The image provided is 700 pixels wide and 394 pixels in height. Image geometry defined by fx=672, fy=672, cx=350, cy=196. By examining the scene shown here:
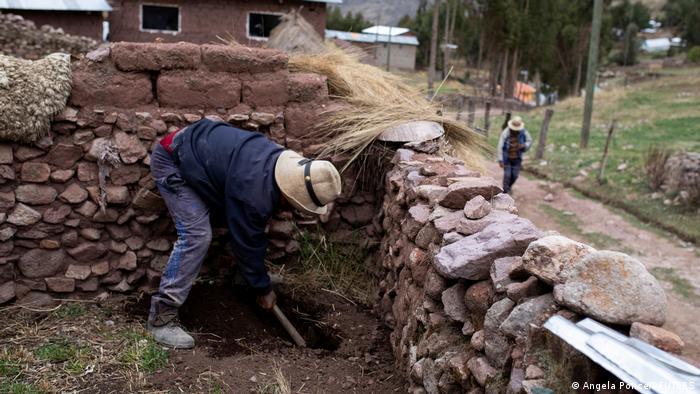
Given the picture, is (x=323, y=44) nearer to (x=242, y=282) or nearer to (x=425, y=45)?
(x=242, y=282)

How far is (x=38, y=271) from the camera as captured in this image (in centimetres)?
414

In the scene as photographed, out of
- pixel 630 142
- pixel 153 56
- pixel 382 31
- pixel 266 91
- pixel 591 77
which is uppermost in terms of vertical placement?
pixel 382 31

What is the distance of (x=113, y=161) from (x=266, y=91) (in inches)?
42.7

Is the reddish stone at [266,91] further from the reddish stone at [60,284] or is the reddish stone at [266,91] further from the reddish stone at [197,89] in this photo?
the reddish stone at [60,284]

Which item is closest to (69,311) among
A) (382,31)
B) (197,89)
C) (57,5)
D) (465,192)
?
(197,89)

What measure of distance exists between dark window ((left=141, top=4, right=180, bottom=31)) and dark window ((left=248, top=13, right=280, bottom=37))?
1725mm

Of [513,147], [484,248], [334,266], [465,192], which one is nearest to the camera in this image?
[484,248]

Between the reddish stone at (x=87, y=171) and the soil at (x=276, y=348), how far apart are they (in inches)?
33.4

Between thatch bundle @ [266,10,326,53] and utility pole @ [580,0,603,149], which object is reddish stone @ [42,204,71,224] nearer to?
thatch bundle @ [266,10,326,53]

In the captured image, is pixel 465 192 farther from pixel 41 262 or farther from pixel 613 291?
pixel 41 262

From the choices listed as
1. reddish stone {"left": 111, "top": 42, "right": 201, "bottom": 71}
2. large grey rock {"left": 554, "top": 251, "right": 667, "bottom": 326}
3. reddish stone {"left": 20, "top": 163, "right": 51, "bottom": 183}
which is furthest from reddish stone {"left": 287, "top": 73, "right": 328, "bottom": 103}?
large grey rock {"left": 554, "top": 251, "right": 667, "bottom": 326}

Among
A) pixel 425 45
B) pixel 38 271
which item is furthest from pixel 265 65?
pixel 425 45

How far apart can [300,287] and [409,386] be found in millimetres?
1574

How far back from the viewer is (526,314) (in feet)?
A: 6.84
